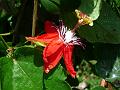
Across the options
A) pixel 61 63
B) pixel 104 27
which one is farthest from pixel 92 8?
pixel 61 63

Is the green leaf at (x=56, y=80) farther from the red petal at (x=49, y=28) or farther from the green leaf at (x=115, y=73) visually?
the green leaf at (x=115, y=73)

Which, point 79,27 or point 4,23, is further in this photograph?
point 4,23

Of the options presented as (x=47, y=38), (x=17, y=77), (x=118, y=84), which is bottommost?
(x=118, y=84)

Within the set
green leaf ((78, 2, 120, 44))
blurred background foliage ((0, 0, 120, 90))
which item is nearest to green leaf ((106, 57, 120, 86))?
blurred background foliage ((0, 0, 120, 90))

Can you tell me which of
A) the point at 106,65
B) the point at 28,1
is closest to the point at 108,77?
the point at 106,65

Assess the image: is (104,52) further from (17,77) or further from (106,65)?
(17,77)

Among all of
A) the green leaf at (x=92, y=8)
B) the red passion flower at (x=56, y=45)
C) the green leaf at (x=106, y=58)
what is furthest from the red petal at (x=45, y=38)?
the green leaf at (x=106, y=58)

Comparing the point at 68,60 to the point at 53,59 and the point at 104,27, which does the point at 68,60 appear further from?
the point at 104,27
